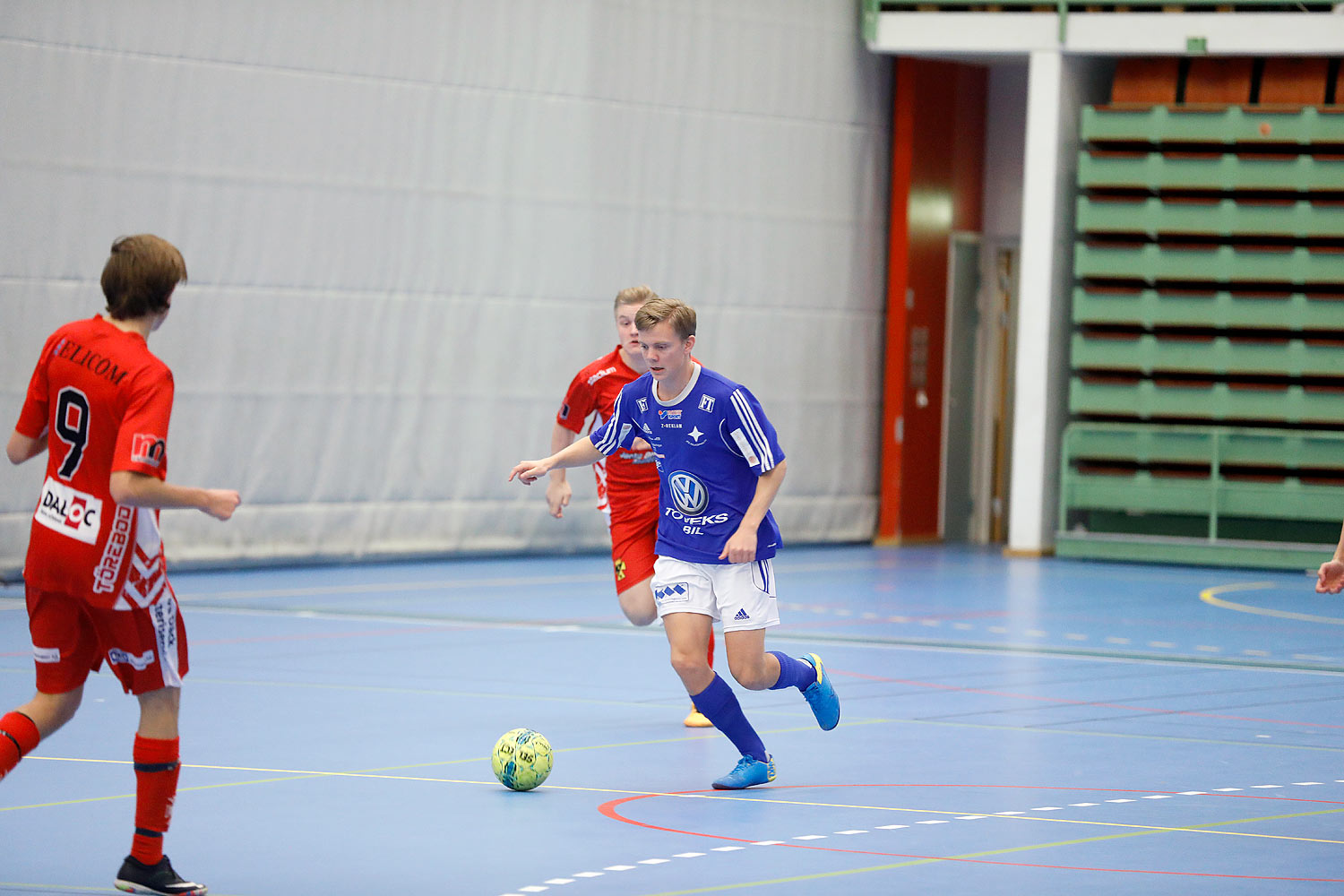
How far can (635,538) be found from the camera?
29.3ft

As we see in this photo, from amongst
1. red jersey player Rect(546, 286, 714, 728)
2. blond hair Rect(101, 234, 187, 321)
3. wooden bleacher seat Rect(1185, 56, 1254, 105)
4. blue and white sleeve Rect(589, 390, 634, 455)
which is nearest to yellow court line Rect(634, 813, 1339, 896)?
blue and white sleeve Rect(589, 390, 634, 455)

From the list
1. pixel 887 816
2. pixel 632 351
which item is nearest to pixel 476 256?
pixel 632 351

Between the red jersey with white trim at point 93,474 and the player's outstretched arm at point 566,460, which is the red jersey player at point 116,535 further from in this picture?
the player's outstretched arm at point 566,460

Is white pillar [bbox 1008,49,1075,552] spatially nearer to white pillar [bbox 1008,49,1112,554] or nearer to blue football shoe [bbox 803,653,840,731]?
white pillar [bbox 1008,49,1112,554]

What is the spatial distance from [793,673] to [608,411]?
2.26 m

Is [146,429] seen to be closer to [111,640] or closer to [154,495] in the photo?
[154,495]

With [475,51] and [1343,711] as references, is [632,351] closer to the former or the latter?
[1343,711]

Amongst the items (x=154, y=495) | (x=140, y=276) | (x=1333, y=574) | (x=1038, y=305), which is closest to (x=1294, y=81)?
(x=1038, y=305)

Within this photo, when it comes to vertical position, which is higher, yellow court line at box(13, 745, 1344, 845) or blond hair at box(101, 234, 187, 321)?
blond hair at box(101, 234, 187, 321)

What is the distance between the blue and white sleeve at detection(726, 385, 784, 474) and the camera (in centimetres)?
716

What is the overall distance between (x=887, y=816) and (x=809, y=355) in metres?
13.3

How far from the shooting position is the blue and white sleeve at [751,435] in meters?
7.16

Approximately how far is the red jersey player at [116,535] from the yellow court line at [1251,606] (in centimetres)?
1035

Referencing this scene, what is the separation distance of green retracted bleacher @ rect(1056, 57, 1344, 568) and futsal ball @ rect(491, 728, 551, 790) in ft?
40.6
